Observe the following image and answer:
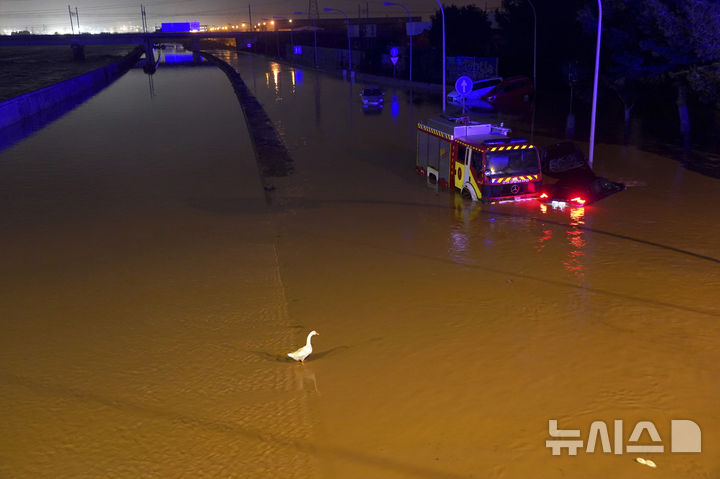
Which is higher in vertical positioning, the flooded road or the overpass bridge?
the overpass bridge

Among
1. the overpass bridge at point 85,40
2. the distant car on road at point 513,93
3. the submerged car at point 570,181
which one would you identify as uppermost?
the overpass bridge at point 85,40

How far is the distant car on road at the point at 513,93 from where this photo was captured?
1709 inches

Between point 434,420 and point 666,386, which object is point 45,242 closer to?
point 434,420

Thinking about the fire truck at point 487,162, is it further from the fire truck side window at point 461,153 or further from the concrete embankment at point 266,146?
the concrete embankment at point 266,146

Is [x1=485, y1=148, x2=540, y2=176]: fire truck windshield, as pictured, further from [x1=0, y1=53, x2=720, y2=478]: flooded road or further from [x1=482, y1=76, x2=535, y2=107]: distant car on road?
[x1=482, y1=76, x2=535, y2=107]: distant car on road

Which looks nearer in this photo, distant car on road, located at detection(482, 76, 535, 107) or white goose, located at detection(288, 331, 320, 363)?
white goose, located at detection(288, 331, 320, 363)

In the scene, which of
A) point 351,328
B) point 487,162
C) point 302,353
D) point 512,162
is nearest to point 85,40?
point 487,162

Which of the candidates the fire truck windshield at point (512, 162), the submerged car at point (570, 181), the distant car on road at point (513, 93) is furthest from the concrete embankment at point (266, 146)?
the distant car on road at point (513, 93)

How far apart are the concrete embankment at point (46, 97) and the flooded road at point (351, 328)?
22146mm

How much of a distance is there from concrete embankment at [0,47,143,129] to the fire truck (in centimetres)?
3216

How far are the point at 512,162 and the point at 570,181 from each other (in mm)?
3362

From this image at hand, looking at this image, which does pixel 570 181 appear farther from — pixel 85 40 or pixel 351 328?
pixel 85 40

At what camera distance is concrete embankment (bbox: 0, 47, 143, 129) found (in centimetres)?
4000

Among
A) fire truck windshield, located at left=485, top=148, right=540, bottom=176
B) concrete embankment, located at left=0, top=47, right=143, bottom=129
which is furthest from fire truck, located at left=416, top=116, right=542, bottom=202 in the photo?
concrete embankment, located at left=0, top=47, right=143, bottom=129
